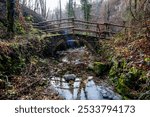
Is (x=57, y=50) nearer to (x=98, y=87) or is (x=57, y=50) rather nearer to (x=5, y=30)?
(x=5, y=30)

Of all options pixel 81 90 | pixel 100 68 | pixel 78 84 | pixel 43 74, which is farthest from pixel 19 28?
pixel 81 90

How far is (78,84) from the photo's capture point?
11.1 metres

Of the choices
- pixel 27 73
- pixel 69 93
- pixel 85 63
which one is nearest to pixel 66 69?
pixel 85 63

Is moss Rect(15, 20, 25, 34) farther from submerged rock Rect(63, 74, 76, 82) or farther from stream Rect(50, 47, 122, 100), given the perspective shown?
submerged rock Rect(63, 74, 76, 82)

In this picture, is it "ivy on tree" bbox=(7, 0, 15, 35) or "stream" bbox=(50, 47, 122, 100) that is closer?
"stream" bbox=(50, 47, 122, 100)

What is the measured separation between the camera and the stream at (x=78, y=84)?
31.8 ft

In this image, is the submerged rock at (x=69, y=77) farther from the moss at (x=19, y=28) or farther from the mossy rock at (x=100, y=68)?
the moss at (x=19, y=28)

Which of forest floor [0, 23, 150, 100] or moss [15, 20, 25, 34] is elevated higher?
moss [15, 20, 25, 34]

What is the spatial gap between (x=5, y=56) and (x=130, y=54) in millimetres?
5281

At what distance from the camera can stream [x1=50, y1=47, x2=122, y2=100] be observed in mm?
9680

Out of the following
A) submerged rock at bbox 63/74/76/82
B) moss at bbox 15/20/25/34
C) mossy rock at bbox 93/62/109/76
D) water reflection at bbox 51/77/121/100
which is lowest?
water reflection at bbox 51/77/121/100

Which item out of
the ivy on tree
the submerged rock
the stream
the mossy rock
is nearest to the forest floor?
the mossy rock

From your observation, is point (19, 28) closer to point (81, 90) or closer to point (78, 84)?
point (78, 84)

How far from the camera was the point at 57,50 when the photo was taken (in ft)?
67.9
